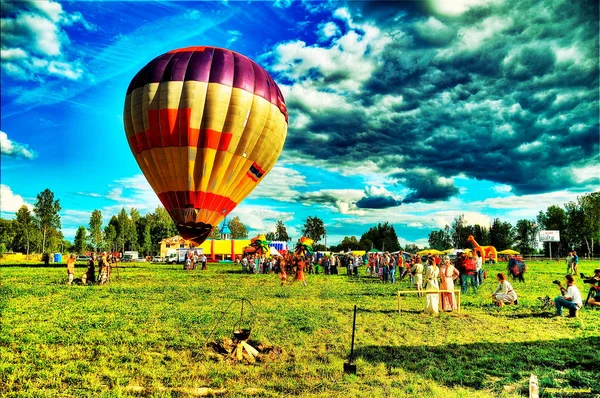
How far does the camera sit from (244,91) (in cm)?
2655

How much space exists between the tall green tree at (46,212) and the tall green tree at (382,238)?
89.7 metres

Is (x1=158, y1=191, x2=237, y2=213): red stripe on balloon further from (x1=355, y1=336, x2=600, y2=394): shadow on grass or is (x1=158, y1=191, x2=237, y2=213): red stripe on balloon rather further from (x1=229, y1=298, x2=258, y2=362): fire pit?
(x1=355, y1=336, x2=600, y2=394): shadow on grass

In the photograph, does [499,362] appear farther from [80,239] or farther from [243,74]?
[80,239]

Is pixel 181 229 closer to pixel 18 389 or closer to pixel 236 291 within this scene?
pixel 236 291

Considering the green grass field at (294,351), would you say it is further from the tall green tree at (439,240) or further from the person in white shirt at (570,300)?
the tall green tree at (439,240)

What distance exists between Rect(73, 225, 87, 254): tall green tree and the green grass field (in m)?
92.9

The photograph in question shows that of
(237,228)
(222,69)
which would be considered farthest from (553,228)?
(222,69)

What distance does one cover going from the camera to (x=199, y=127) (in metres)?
25.7

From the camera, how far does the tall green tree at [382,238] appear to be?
453 ft

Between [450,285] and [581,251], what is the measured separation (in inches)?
4265

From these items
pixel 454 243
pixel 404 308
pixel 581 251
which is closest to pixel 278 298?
pixel 404 308

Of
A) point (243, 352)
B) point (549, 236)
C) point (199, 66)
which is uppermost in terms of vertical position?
point (199, 66)

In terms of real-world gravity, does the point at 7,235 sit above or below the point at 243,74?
below

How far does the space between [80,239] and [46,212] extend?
19863mm
